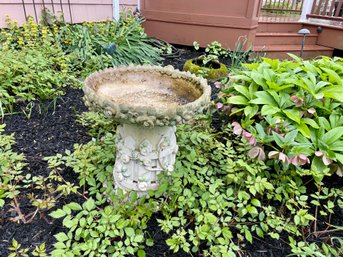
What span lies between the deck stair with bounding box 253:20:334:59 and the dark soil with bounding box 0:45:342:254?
260cm

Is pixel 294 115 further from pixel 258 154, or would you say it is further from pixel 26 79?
pixel 26 79

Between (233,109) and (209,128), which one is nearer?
(233,109)

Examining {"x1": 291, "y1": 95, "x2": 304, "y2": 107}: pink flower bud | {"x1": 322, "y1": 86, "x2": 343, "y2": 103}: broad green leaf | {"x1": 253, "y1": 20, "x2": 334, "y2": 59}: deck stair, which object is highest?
{"x1": 322, "y1": 86, "x2": 343, "y2": 103}: broad green leaf

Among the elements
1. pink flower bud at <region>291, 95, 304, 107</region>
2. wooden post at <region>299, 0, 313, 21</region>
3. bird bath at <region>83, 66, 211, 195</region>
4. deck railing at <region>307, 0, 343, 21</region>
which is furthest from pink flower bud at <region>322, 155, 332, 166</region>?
wooden post at <region>299, 0, 313, 21</region>

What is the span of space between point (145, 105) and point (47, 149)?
1.04 meters

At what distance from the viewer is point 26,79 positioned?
2658 mm

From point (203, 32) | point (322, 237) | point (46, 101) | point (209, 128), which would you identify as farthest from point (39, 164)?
point (203, 32)

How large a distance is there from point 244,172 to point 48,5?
3942 mm

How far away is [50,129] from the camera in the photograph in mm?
2434

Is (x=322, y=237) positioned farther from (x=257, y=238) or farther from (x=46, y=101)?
(x=46, y=101)

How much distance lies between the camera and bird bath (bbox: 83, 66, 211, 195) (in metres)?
1.39

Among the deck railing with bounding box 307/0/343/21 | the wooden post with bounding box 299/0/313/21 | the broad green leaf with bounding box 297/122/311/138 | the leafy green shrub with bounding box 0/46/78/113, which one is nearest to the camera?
the broad green leaf with bounding box 297/122/311/138

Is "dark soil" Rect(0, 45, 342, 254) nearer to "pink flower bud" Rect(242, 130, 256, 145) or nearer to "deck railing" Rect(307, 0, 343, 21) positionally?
"pink flower bud" Rect(242, 130, 256, 145)

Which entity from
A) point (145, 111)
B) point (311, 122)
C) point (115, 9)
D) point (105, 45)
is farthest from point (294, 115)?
point (115, 9)
